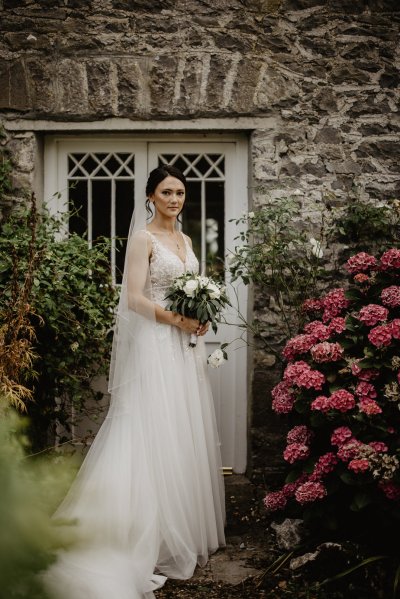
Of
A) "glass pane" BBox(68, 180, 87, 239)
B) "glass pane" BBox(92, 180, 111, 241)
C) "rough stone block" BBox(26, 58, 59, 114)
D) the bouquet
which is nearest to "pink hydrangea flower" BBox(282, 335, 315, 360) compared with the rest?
the bouquet

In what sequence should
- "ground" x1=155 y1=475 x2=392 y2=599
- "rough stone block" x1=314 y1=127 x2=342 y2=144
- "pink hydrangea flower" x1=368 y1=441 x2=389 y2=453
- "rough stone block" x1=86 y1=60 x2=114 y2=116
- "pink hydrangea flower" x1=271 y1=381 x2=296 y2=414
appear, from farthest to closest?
"rough stone block" x1=314 y1=127 x2=342 y2=144
"rough stone block" x1=86 y1=60 x2=114 y2=116
"pink hydrangea flower" x1=271 y1=381 x2=296 y2=414
"pink hydrangea flower" x1=368 y1=441 x2=389 y2=453
"ground" x1=155 y1=475 x2=392 y2=599

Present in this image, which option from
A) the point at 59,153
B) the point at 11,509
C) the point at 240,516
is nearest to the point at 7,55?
the point at 59,153

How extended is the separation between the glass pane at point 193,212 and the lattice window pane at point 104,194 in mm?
465

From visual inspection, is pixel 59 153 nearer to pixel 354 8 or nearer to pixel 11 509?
pixel 354 8

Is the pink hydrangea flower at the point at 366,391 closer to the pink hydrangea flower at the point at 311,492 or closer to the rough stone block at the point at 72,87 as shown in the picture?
the pink hydrangea flower at the point at 311,492

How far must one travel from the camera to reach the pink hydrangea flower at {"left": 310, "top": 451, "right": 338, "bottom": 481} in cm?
353

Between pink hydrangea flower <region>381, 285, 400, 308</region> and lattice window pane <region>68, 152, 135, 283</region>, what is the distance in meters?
2.23

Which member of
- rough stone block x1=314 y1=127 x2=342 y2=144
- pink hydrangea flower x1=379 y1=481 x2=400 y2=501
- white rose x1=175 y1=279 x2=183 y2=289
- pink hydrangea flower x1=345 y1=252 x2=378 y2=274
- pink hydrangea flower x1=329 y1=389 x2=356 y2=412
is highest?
rough stone block x1=314 y1=127 x2=342 y2=144

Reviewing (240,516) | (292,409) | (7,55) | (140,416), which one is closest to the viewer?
(140,416)

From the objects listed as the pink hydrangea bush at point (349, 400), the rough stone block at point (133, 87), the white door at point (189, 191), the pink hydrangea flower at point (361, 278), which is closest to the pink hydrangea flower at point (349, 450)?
the pink hydrangea bush at point (349, 400)

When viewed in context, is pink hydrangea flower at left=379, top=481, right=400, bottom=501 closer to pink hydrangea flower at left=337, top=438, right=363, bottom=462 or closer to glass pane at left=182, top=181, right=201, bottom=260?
pink hydrangea flower at left=337, top=438, right=363, bottom=462

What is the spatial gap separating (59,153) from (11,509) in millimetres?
4265

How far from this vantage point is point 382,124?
15.7ft

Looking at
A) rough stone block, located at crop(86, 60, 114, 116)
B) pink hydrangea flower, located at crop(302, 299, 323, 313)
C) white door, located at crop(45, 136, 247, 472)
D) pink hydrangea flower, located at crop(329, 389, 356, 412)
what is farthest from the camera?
white door, located at crop(45, 136, 247, 472)
